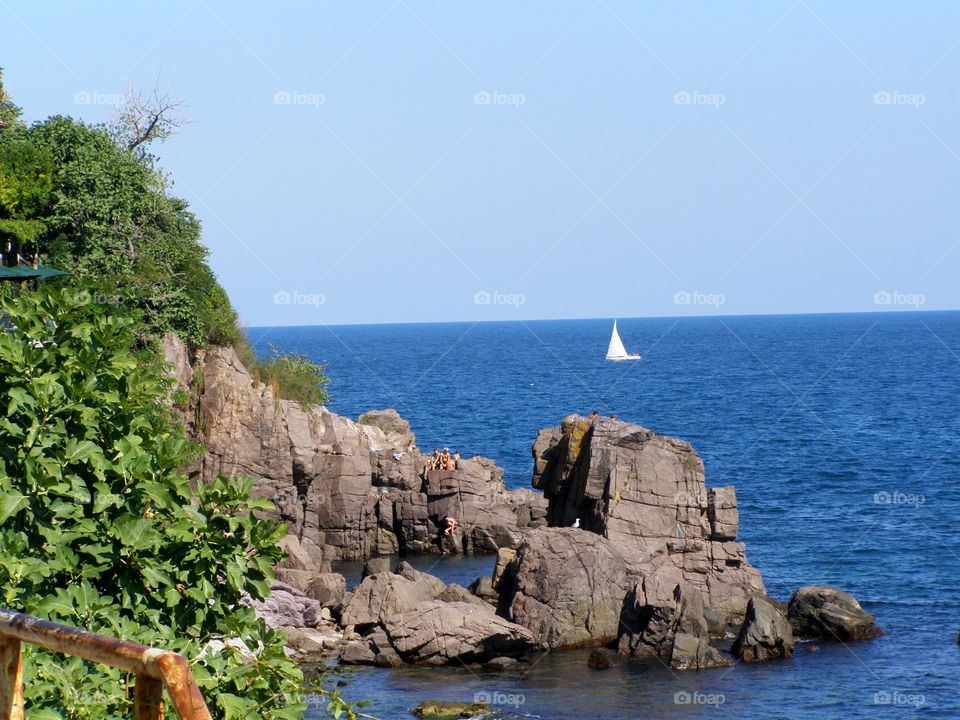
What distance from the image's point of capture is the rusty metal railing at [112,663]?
4.45 metres

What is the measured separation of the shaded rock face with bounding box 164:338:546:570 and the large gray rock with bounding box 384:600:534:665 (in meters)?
15.0

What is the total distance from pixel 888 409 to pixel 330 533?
78.5 metres

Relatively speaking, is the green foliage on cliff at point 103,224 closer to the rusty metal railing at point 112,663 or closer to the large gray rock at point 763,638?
the large gray rock at point 763,638

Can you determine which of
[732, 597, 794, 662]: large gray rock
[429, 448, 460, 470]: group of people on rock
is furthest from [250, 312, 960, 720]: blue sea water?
[429, 448, 460, 470]: group of people on rock

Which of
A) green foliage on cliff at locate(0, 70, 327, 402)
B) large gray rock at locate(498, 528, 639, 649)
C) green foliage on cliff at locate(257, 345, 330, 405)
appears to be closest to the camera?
large gray rock at locate(498, 528, 639, 649)

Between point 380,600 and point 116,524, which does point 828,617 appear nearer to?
point 380,600

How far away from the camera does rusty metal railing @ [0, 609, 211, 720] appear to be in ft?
14.6

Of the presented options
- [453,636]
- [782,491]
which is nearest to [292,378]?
[453,636]

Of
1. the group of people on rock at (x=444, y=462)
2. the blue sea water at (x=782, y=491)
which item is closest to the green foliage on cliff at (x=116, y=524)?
the blue sea water at (x=782, y=491)

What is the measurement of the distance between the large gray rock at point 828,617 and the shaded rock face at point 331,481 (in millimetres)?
15461

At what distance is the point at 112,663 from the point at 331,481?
47.6m

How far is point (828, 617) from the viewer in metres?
37.7

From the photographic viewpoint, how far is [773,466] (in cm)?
8006

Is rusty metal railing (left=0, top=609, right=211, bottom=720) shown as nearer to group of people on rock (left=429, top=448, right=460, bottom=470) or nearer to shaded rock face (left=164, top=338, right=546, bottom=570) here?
shaded rock face (left=164, top=338, right=546, bottom=570)
